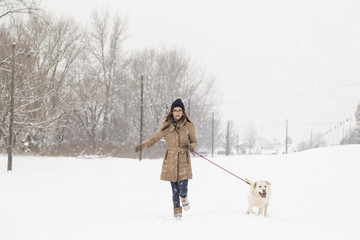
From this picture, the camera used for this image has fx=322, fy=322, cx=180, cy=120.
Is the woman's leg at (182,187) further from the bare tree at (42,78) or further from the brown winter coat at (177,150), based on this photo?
the bare tree at (42,78)

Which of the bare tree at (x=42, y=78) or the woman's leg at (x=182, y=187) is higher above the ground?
the bare tree at (x=42, y=78)

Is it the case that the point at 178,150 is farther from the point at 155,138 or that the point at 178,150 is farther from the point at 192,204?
the point at 192,204

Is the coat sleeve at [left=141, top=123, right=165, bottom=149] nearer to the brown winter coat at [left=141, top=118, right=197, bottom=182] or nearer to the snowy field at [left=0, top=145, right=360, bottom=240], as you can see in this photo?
the brown winter coat at [left=141, top=118, right=197, bottom=182]

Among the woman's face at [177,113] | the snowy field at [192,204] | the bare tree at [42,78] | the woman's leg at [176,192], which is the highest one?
the bare tree at [42,78]

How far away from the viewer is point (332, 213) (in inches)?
284

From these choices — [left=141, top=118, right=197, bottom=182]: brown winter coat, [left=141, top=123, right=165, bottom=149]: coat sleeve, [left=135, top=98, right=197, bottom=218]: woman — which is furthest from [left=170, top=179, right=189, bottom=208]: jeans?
[left=141, top=123, right=165, bottom=149]: coat sleeve

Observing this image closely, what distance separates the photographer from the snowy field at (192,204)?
4844 mm

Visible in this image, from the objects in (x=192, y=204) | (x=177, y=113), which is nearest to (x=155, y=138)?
(x=177, y=113)

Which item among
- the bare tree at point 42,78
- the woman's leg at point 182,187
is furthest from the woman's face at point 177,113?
the bare tree at point 42,78

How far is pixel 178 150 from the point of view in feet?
18.8

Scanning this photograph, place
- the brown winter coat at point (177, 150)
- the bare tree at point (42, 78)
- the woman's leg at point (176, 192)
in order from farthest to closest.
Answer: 1. the bare tree at point (42, 78)
2. the woman's leg at point (176, 192)
3. the brown winter coat at point (177, 150)

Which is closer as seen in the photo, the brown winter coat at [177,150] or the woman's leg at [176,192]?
the brown winter coat at [177,150]

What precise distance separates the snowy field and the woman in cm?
53

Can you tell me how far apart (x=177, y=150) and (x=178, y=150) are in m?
0.02
